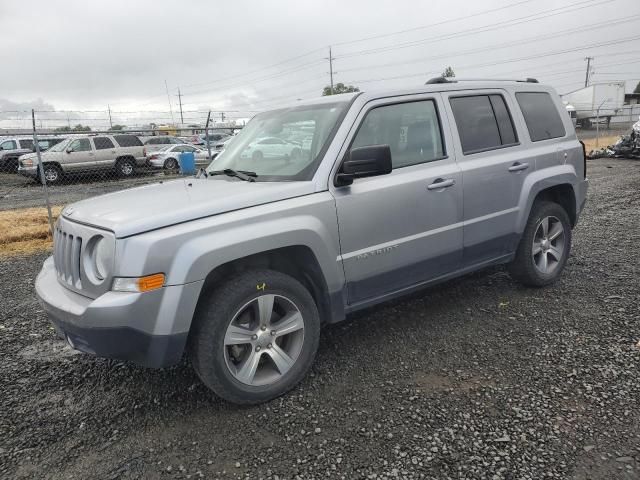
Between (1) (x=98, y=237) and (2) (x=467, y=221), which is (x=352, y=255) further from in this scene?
(1) (x=98, y=237)

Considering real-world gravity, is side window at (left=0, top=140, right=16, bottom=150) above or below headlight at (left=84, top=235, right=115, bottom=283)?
above

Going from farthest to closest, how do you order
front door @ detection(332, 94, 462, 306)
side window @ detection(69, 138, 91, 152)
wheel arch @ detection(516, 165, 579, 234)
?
side window @ detection(69, 138, 91, 152)
wheel arch @ detection(516, 165, 579, 234)
front door @ detection(332, 94, 462, 306)

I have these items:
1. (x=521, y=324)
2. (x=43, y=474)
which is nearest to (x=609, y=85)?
(x=521, y=324)

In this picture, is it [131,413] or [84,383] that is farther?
[84,383]

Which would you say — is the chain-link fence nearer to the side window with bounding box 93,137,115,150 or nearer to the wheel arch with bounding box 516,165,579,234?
the side window with bounding box 93,137,115,150

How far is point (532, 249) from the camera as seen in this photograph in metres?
4.52

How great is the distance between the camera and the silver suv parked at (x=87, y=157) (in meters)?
18.2

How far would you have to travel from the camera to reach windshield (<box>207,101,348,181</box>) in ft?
11.2

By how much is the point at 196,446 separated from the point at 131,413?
0.59m

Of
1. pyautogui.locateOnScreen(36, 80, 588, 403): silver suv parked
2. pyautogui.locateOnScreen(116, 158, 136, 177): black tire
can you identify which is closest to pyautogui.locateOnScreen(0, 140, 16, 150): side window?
pyautogui.locateOnScreen(116, 158, 136, 177): black tire

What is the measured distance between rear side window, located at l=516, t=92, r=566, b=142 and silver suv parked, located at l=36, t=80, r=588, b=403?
30mm

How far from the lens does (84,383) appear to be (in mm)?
3406

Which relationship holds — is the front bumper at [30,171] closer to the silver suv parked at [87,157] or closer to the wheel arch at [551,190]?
the silver suv parked at [87,157]

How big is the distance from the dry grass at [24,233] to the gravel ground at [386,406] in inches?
140
